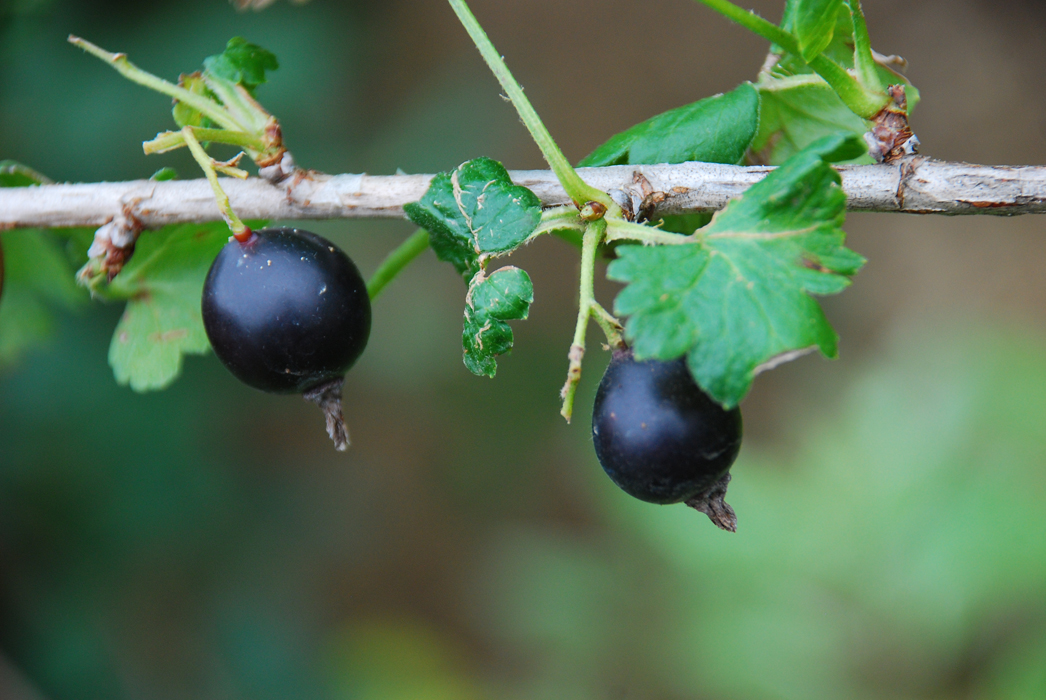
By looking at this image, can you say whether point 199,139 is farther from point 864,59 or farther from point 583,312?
point 864,59

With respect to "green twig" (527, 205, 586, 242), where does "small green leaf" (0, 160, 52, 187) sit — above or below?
above

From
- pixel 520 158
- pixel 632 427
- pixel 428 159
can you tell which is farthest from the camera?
pixel 520 158

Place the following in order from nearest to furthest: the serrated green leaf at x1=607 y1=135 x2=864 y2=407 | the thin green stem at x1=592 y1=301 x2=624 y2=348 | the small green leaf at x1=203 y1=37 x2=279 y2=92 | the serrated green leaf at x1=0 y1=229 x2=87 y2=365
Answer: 1. the serrated green leaf at x1=607 y1=135 x2=864 y2=407
2. the thin green stem at x1=592 y1=301 x2=624 y2=348
3. the small green leaf at x1=203 y1=37 x2=279 y2=92
4. the serrated green leaf at x1=0 y1=229 x2=87 y2=365

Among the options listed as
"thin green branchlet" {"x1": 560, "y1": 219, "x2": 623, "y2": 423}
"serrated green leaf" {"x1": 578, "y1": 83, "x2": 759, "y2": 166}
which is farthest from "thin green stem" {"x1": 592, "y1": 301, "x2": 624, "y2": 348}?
"serrated green leaf" {"x1": 578, "y1": 83, "x2": 759, "y2": 166}

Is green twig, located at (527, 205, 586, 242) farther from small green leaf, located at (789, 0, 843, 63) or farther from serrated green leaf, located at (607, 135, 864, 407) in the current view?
small green leaf, located at (789, 0, 843, 63)

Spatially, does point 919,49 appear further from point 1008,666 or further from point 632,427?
point 632,427

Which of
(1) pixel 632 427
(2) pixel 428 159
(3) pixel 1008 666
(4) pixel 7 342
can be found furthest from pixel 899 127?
(2) pixel 428 159
